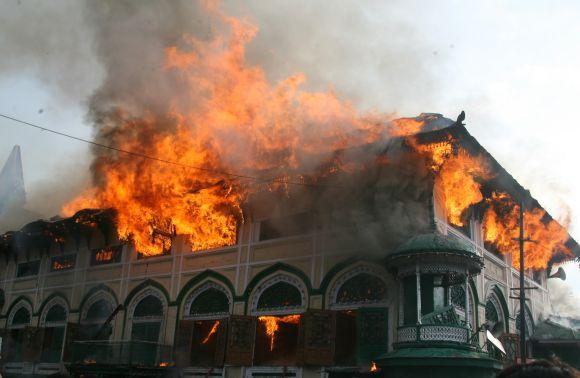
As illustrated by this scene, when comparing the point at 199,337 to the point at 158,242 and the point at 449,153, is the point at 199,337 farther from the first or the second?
the point at 449,153

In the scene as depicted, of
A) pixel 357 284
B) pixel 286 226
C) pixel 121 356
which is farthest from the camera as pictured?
pixel 121 356

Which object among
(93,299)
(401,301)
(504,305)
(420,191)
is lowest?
(401,301)

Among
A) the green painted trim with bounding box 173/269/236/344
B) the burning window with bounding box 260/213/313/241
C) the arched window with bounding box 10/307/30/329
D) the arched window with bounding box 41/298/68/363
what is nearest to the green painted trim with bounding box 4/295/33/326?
the arched window with bounding box 10/307/30/329

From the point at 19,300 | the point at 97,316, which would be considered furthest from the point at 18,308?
the point at 97,316

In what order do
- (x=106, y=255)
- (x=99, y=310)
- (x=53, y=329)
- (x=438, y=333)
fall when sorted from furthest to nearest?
(x=53, y=329)
(x=106, y=255)
(x=99, y=310)
(x=438, y=333)

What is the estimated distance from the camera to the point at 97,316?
27.2 meters

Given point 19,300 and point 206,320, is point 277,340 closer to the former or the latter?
point 206,320

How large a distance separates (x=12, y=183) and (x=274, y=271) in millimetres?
23773

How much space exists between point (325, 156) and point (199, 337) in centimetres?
859

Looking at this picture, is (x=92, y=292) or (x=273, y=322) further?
(x=92, y=292)

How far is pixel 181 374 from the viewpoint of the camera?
22.6 m

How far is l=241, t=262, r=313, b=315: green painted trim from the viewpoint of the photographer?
20.5 meters

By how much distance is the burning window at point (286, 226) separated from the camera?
21.2 metres

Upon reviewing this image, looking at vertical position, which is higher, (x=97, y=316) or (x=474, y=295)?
(x=474, y=295)
